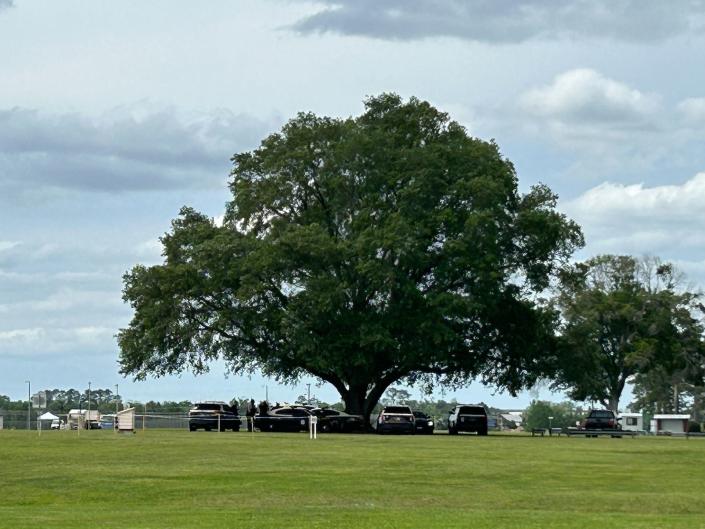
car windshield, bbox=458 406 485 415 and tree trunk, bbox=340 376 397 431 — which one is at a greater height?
tree trunk, bbox=340 376 397 431

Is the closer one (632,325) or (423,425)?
(423,425)

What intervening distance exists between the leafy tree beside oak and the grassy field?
101 ft

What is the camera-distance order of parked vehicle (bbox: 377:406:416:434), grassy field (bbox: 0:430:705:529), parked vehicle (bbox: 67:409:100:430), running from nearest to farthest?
grassy field (bbox: 0:430:705:529) → parked vehicle (bbox: 377:406:416:434) → parked vehicle (bbox: 67:409:100:430)

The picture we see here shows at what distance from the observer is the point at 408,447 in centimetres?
5212

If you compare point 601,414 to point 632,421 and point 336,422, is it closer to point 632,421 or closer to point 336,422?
point 336,422

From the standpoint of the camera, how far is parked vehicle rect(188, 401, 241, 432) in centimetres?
8281

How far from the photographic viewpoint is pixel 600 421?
89.4 meters

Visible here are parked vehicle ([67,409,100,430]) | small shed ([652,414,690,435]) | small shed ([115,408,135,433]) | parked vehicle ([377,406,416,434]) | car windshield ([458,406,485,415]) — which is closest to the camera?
small shed ([115,408,135,433])

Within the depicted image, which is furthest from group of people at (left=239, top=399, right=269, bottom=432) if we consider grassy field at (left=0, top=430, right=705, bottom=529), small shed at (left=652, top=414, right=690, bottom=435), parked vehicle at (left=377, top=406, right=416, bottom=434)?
small shed at (left=652, top=414, right=690, bottom=435)

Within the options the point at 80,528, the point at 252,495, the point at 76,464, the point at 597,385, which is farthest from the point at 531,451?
the point at 597,385

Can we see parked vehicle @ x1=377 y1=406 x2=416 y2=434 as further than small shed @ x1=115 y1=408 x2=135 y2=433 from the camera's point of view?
Yes

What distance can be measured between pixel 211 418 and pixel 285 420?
4140mm

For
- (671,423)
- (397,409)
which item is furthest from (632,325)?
(397,409)

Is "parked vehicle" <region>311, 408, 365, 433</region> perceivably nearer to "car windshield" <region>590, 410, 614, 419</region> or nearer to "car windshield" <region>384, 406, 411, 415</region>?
"car windshield" <region>384, 406, 411, 415</region>
